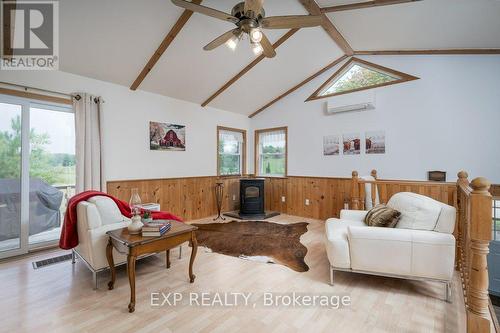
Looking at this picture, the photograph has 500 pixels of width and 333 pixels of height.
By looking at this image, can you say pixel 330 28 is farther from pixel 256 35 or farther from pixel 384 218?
pixel 384 218

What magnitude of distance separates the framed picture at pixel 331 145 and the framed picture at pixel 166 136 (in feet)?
10.0

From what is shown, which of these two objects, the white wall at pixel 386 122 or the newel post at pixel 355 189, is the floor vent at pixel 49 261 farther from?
the newel post at pixel 355 189

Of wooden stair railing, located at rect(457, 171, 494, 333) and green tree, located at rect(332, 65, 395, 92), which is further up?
green tree, located at rect(332, 65, 395, 92)

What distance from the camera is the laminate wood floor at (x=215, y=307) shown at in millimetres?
1758

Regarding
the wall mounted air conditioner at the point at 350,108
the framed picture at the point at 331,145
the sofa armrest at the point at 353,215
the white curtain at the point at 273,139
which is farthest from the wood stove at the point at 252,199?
the sofa armrest at the point at 353,215

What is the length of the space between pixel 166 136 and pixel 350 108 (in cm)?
372

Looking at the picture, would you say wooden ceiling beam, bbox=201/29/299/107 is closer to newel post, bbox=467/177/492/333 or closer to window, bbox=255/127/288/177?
window, bbox=255/127/288/177

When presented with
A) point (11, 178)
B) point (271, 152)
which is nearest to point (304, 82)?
point (271, 152)

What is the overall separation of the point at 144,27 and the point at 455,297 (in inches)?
177

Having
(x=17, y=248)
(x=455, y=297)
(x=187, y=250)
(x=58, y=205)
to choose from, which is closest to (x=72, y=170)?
(x=58, y=205)

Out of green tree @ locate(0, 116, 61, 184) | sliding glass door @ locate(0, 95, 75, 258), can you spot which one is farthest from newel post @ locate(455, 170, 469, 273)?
green tree @ locate(0, 116, 61, 184)

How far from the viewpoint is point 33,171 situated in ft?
10.4

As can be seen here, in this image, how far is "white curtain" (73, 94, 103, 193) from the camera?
10.9 ft

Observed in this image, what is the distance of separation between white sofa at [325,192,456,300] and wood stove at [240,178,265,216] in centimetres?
297
